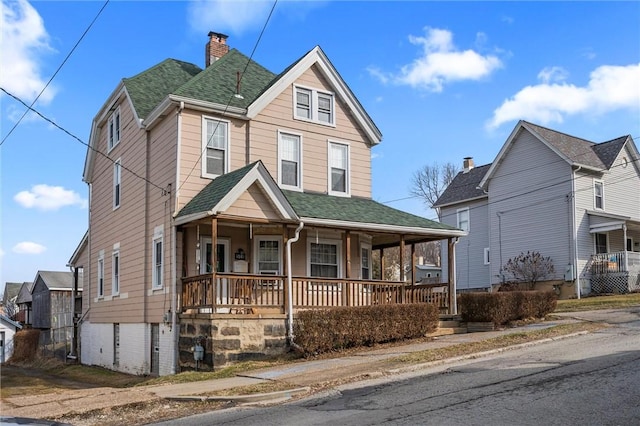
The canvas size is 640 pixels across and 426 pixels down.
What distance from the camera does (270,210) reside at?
57.9ft

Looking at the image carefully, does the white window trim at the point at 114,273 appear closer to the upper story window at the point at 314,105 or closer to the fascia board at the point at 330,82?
the fascia board at the point at 330,82

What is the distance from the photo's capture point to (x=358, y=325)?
17.4 meters

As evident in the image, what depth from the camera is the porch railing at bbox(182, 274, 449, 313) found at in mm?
16828

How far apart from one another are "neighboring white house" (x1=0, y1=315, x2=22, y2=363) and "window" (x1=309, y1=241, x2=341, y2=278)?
1208 inches

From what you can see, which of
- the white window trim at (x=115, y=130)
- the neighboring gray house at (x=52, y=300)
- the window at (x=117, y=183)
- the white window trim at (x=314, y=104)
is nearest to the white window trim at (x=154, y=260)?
the window at (x=117, y=183)

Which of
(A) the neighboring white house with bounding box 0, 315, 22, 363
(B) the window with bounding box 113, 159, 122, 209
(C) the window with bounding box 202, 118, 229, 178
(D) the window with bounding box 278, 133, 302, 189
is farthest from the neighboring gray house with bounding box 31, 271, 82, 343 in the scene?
(C) the window with bounding box 202, 118, 229, 178

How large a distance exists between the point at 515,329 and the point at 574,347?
4439 millimetres

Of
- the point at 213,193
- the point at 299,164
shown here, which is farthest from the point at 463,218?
the point at 213,193

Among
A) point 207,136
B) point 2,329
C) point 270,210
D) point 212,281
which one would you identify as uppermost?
point 207,136

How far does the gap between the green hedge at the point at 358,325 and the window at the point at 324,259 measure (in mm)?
3451

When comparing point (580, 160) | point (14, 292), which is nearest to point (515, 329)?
point (580, 160)

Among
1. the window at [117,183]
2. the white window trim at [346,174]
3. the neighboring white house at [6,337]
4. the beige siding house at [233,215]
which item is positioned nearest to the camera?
the beige siding house at [233,215]

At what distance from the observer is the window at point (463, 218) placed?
37.8 metres

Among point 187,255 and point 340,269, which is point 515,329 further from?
point 187,255
